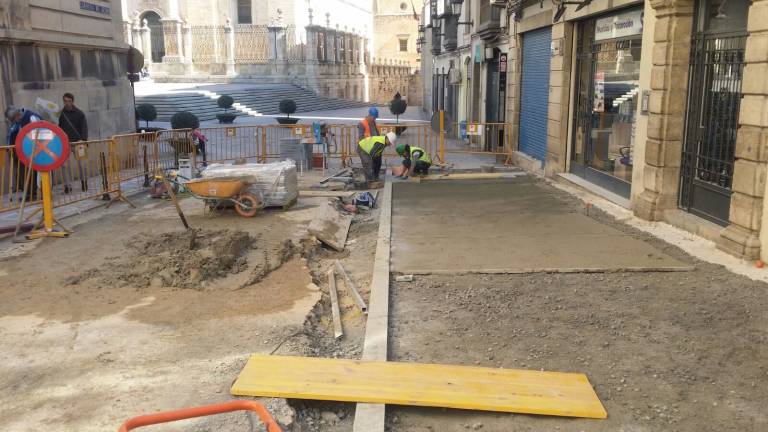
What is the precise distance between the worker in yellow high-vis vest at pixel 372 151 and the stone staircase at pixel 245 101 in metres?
19.8

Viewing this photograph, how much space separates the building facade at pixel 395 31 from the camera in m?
81.4

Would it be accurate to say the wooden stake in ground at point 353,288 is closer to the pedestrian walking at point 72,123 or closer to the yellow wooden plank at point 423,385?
the yellow wooden plank at point 423,385

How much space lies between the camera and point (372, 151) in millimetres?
13773

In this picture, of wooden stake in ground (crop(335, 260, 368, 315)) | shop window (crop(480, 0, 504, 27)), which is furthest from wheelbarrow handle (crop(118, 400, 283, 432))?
shop window (crop(480, 0, 504, 27))

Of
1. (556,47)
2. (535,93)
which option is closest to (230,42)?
(535,93)

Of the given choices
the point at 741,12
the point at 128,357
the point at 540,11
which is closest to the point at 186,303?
the point at 128,357

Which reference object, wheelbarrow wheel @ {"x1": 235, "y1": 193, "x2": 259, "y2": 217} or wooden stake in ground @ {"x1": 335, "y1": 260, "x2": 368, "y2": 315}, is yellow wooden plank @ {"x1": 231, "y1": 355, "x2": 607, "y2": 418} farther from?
wheelbarrow wheel @ {"x1": 235, "y1": 193, "x2": 259, "y2": 217}

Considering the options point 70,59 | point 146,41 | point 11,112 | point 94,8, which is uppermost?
point 146,41

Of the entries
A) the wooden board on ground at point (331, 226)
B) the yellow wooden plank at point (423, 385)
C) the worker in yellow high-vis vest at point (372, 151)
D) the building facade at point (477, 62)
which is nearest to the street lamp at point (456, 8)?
the building facade at point (477, 62)

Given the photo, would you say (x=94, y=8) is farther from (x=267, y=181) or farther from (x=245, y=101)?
(x=245, y=101)

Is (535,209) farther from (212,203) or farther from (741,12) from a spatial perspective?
(212,203)

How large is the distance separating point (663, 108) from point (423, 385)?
21.4ft

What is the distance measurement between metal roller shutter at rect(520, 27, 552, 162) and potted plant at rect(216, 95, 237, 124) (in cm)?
1756

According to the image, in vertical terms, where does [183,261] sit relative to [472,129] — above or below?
below
